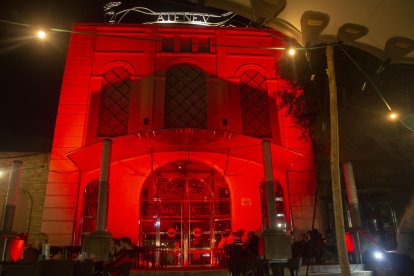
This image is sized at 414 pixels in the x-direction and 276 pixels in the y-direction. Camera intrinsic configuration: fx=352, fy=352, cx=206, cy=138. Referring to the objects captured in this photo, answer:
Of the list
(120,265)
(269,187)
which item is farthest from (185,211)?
(120,265)

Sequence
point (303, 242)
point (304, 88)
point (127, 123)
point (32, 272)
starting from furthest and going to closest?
point (127, 123) → point (304, 88) → point (303, 242) → point (32, 272)

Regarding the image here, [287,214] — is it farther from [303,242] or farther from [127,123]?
[127,123]

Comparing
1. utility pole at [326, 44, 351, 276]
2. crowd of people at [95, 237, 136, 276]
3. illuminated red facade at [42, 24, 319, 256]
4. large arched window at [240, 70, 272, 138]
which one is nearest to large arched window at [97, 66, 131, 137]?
illuminated red facade at [42, 24, 319, 256]

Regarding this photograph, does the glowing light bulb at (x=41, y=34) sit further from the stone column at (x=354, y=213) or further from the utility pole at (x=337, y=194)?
the stone column at (x=354, y=213)

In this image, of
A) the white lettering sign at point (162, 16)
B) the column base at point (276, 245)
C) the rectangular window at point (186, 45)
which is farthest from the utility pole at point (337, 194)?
the white lettering sign at point (162, 16)

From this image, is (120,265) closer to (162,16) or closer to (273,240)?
(273,240)

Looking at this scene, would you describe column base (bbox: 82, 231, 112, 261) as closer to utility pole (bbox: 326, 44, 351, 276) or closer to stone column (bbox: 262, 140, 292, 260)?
stone column (bbox: 262, 140, 292, 260)

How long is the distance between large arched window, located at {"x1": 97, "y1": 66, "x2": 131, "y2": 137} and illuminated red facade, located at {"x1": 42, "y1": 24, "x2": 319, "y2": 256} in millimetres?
42

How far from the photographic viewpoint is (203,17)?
16453 mm

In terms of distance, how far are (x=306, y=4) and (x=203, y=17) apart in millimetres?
11105

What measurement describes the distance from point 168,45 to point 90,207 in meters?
7.69

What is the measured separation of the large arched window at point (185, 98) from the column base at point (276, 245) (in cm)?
571

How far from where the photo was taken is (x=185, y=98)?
14984 mm

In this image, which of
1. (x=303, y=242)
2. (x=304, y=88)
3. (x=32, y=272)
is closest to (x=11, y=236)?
(x=32, y=272)
